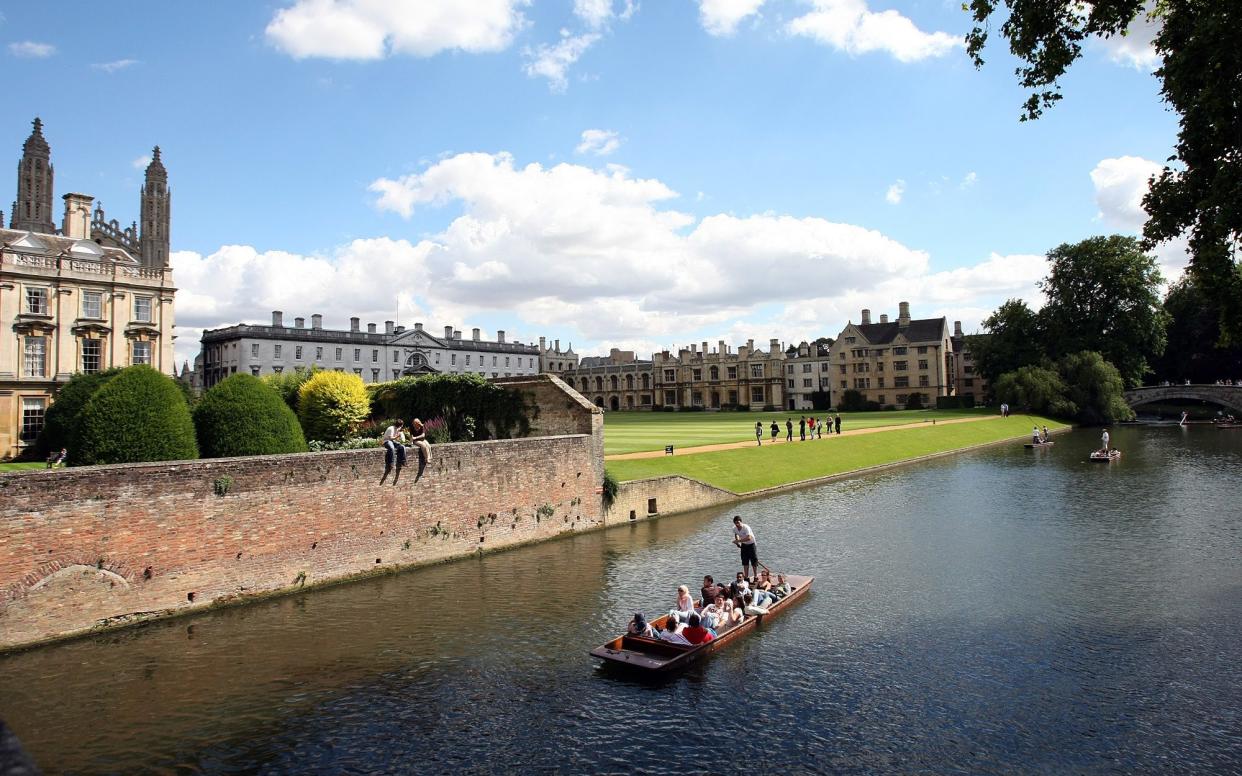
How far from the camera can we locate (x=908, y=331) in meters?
94.4

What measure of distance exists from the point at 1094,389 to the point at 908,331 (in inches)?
1261

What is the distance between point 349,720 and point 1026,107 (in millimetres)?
15152

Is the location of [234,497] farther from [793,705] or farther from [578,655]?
[793,705]

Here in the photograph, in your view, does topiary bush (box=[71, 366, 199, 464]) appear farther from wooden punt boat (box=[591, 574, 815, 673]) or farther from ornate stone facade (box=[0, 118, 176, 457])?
ornate stone facade (box=[0, 118, 176, 457])

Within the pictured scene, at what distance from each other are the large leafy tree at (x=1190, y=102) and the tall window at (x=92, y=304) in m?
43.4

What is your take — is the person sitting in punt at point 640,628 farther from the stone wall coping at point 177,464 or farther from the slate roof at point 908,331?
the slate roof at point 908,331

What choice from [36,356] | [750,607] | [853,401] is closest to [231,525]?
[750,607]

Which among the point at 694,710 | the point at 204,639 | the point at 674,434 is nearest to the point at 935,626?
the point at 694,710

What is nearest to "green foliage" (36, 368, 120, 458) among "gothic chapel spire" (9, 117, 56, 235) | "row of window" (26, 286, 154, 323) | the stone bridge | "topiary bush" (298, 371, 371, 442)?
"topiary bush" (298, 371, 371, 442)

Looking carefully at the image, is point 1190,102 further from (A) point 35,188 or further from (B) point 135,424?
(A) point 35,188

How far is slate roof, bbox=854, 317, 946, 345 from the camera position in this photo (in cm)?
9231

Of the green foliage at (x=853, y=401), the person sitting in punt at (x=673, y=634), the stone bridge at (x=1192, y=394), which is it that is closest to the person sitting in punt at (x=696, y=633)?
the person sitting in punt at (x=673, y=634)

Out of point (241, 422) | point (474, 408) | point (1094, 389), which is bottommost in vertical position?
point (241, 422)

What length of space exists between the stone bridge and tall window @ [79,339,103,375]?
8300 centimetres
